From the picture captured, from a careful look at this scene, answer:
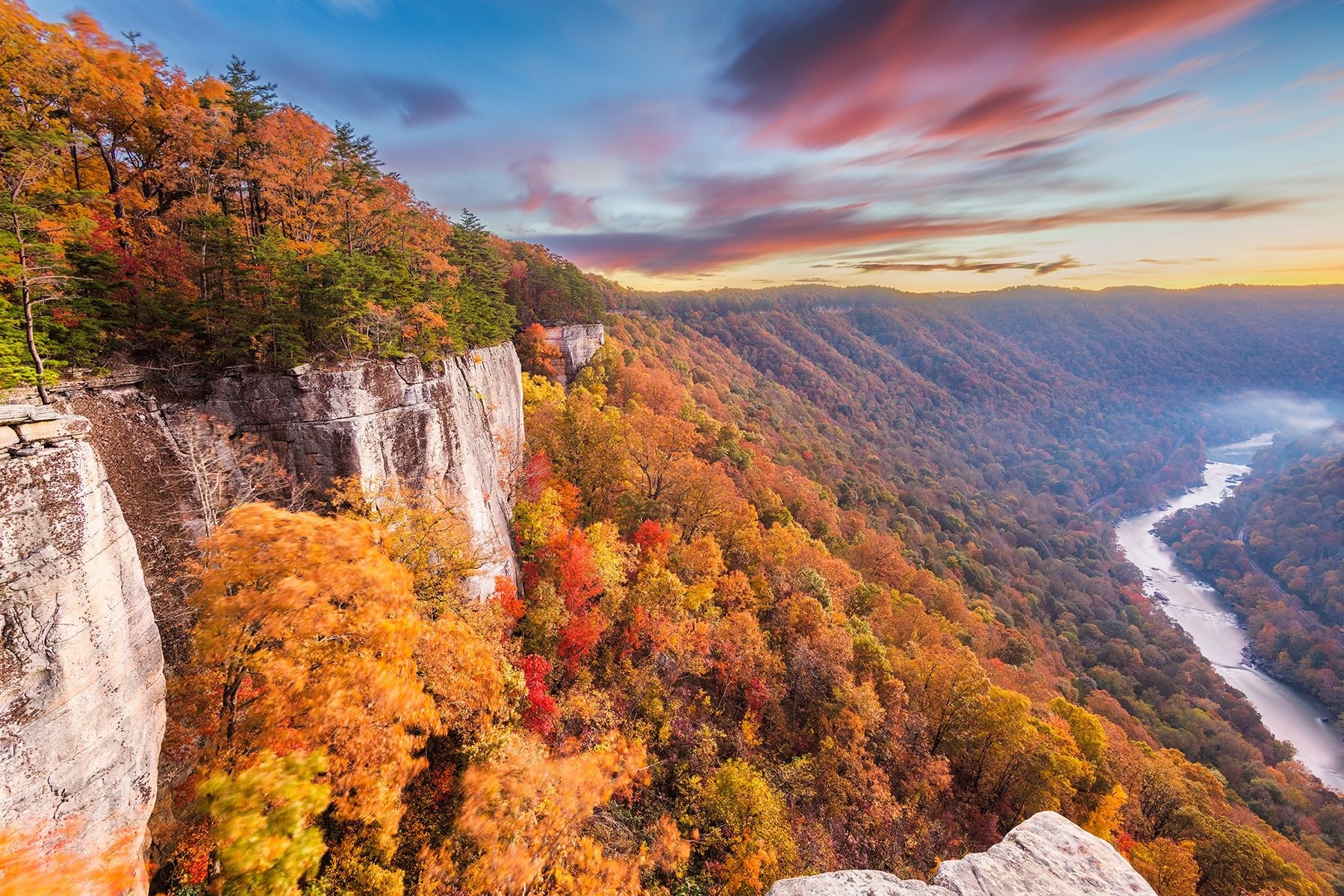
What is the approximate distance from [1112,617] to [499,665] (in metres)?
129

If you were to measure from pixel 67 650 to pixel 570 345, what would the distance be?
53.6m

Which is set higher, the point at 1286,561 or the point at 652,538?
the point at 652,538

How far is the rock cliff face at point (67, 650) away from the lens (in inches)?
319

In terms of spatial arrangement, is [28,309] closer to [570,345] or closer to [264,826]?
[264,826]

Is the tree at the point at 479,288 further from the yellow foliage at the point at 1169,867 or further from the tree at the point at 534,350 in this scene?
the yellow foliage at the point at 1169,867

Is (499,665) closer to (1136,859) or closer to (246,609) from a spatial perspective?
(246,609)

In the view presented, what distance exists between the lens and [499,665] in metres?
17.8

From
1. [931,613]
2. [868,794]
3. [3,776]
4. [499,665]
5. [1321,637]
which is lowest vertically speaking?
[1321,637]

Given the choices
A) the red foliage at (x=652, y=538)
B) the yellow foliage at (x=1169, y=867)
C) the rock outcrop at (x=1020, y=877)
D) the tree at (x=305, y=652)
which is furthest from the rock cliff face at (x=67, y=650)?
the yellow foliage at (x=1169, y=867)

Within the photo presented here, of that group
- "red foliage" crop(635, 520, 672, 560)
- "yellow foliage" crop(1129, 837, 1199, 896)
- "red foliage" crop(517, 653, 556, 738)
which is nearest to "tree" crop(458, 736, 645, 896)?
"red foliage" crop(517, 653, 556, 738)

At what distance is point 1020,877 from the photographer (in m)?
6.28

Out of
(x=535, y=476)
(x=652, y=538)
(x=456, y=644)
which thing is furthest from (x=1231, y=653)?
(x=456, y=644)

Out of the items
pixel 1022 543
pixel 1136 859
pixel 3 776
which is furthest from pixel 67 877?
pixel 1022 543

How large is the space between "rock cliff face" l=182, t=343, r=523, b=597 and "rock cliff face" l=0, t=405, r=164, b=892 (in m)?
5.37
